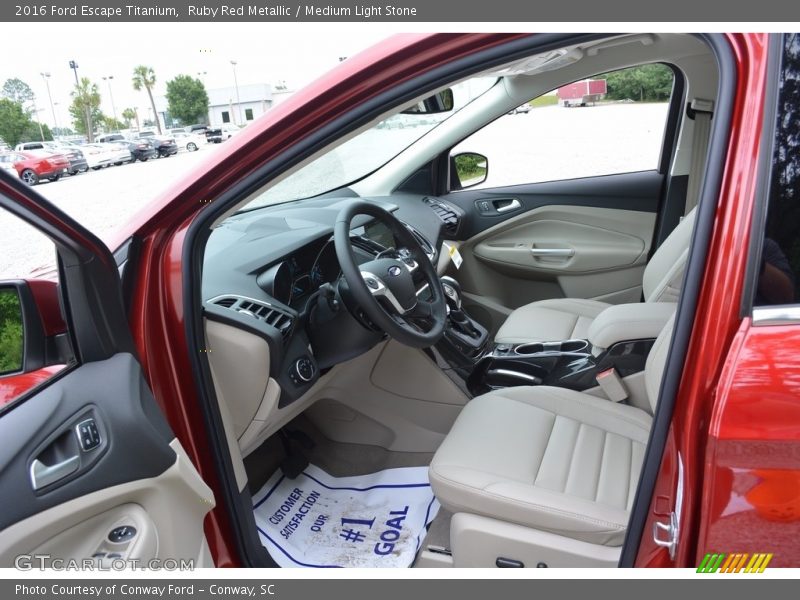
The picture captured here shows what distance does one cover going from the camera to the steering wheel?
1.63m

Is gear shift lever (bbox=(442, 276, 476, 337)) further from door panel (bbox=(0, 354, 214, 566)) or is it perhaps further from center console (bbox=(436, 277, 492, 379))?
door panel (bbox=(0, 354, 214, 566))

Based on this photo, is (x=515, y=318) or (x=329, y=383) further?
(x=515, y=318)

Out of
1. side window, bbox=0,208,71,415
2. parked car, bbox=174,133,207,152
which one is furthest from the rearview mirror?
side window, bbox=0,208,71,415

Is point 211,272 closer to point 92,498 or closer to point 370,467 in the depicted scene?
point 92,498

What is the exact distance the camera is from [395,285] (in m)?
1.79

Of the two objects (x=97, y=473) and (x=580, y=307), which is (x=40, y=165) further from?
(x=580, y=307)

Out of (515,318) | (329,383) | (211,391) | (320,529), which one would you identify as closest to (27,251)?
(211,391)

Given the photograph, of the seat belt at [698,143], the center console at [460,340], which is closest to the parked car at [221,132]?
the center console at [460,340]

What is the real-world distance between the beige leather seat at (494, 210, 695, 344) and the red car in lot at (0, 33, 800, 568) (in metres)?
0.01

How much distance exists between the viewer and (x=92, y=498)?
1.06 meters

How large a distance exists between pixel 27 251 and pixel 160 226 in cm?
26

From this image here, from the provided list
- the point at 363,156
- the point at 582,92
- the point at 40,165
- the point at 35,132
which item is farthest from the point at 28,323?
the point at 582,92

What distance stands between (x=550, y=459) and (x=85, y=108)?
5.29 feet

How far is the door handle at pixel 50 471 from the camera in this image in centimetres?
101
